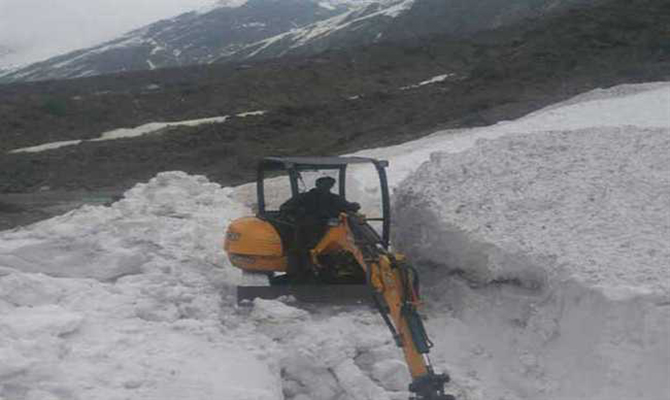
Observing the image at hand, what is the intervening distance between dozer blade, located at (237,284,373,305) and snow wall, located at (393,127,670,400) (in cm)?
74

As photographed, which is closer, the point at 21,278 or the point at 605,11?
the point at 21,278

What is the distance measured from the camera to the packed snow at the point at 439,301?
531 centimetres

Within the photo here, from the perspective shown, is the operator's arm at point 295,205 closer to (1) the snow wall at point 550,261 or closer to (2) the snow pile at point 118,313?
(2) the snow pile at point 118,313

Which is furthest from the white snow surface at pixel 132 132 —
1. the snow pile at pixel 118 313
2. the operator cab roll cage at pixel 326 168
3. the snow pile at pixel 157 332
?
the operator cab roll cage at pixel 326 168

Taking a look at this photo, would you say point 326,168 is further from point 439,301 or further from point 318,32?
point 318,32

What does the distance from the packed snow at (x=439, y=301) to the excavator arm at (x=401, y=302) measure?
2.51ft

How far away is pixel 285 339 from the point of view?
22.9 ft

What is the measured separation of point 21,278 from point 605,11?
29.4 metres

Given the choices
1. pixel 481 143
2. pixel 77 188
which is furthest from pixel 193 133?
pixel 481 143

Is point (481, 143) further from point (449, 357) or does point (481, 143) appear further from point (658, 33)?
point (658, 33)

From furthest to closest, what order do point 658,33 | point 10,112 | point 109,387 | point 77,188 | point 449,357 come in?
point 10,112 < point 658,33 < point 77,188 < point 449,357 < point 109,387

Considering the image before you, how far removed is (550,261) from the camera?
246 inches

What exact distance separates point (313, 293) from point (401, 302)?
2.64m

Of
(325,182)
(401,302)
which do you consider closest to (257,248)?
(325,182)
